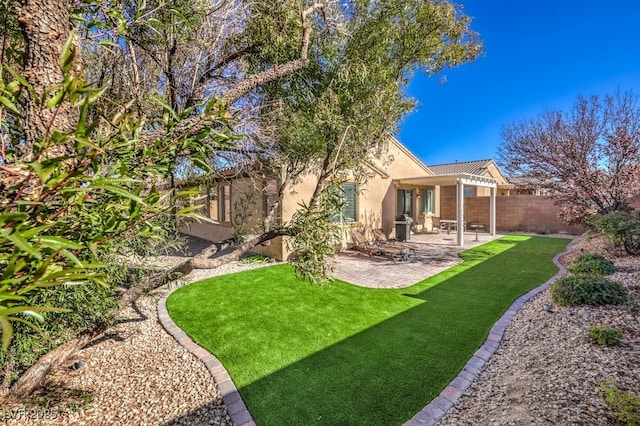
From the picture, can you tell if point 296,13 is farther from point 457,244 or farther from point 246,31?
point 457,244

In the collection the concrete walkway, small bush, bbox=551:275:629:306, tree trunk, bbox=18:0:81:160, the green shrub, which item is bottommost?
the concrete walkway

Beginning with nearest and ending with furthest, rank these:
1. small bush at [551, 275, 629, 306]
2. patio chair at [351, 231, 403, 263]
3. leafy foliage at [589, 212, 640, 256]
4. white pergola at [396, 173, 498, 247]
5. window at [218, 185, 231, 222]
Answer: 1. small bush at [551, 275, 629, 306]
2. leafy foliage at [589, 212, 640, 256]
3. patio chair at [351, 231, 403, 263]
4. white pergola at [396, 173, 498, 247]
5. window at [218, 185, 231, 222]

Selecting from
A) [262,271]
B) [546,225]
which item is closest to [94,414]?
[262,271]

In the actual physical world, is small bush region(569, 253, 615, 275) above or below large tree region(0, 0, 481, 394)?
below

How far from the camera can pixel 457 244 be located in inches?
656

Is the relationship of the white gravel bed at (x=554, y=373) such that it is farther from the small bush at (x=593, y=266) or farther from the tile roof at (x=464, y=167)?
the tile roof at (x=464, y=167)

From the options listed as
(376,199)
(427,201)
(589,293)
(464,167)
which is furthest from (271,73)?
(464,167)

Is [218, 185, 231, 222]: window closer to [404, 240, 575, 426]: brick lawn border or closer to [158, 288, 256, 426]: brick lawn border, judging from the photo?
[158, 288, 256, 426]: brick lawn border

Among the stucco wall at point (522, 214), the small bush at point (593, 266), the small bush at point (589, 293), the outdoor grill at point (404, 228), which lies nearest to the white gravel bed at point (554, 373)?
the small bush at point (589, 293)

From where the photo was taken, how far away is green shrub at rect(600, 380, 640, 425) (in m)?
2.86

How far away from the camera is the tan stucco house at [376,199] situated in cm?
1348

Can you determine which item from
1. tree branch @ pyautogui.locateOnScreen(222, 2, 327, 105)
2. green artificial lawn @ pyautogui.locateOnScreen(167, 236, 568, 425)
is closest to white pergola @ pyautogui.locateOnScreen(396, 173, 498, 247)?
green artificial lawn @ pyautogui.locateOnScreen(167, 236, 568, 425)

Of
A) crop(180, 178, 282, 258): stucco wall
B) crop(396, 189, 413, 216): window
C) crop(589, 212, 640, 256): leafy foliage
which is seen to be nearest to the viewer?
crop(589, 212, 640, 256): leafy foliage

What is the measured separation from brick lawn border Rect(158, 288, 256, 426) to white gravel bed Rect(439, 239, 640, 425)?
2668 mm
